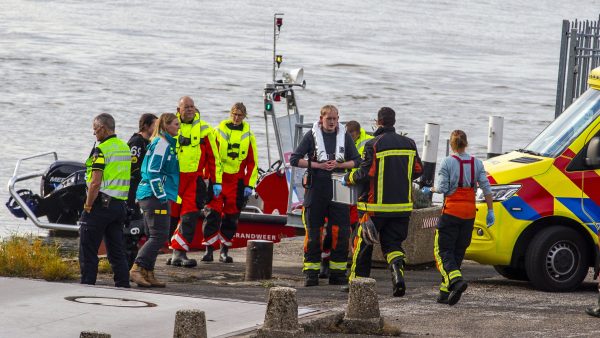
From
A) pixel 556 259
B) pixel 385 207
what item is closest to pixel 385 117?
pixel 385 207

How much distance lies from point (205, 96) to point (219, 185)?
26747 mm

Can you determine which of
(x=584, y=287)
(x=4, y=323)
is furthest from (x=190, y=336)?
(x=584, y=287)

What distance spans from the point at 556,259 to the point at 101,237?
3.86 metres

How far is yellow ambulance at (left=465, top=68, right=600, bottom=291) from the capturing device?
1172 centimetres

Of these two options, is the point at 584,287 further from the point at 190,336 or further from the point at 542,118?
the point at 542,118

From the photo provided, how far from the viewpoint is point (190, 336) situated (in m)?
7.98

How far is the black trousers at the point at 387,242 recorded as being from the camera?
1123 cm

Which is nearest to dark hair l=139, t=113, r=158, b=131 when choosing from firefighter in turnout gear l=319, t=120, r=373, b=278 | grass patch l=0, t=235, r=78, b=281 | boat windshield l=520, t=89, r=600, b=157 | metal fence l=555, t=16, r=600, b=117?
grass patch l=0, t=235, r=78, b=281

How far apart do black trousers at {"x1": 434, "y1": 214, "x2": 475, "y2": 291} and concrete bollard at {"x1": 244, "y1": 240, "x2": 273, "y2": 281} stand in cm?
195

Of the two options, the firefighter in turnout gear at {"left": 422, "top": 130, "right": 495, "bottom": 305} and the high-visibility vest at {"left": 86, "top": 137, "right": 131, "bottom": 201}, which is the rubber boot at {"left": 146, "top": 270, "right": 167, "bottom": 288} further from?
the firefighter in turnout gear at {"left": 422, "top": 130, "right": 495, "bottom": 305}

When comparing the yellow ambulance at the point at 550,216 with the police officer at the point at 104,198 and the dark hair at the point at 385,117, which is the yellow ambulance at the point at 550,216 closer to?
the dark hair at the point at 385,117

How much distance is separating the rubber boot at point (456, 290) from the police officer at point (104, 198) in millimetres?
2608

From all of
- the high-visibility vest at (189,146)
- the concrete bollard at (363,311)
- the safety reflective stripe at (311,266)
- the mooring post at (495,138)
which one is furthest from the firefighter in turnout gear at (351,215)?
the mooring post at (495,138)

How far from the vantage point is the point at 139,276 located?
1141 centimetres
